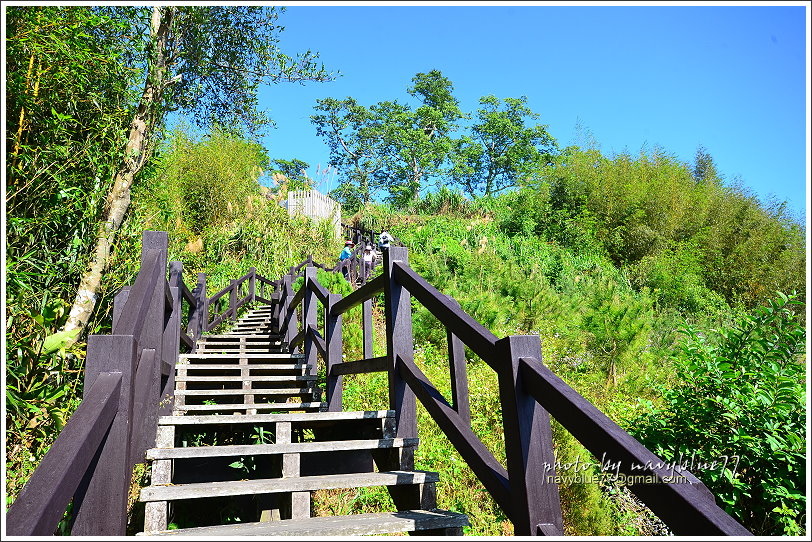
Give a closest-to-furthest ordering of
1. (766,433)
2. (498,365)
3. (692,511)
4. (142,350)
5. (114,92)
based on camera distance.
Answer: (692,511), (498,365), (142,350), (766,433), (114,92)

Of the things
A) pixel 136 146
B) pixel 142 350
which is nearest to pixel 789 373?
pixel 142 350

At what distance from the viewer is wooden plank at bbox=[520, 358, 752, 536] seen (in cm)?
106

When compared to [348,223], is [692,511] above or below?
below

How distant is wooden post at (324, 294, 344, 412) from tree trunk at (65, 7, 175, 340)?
1826 mm

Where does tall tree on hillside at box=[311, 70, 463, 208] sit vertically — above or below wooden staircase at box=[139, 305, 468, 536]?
above

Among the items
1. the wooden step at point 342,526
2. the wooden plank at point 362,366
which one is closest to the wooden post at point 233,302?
the wooden plank at point 362,366

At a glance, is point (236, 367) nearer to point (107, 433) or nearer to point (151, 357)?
point (151, 357)

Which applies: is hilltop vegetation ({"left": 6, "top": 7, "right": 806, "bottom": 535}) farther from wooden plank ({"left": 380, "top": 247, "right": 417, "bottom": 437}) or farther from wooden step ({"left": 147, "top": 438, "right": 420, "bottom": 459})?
wooden plank ({"left": 380, "top": 247, "right": 417, "bottom": 437})

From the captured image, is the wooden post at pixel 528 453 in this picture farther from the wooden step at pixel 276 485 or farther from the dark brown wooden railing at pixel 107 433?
the dark brown wooden railing at pixel 107 433

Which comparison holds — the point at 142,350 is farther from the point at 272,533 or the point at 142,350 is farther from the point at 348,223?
the point at 348,223

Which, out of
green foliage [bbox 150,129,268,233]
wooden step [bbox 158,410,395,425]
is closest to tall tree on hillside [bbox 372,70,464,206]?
green foliage [bbox 150,129,268,233]

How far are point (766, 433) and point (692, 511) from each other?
2.87m

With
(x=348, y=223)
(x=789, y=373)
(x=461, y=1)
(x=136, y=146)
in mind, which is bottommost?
(x=789, y=373)

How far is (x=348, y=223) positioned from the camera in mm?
23188
